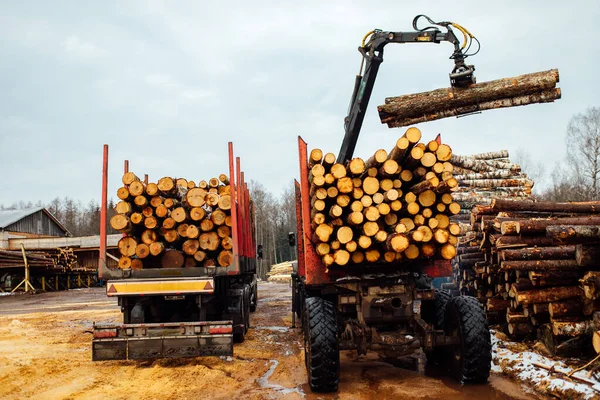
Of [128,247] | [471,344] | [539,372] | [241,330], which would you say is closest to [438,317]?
[471,344]

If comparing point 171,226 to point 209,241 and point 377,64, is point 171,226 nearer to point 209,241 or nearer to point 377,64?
point 209,241

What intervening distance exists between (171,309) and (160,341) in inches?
81.5

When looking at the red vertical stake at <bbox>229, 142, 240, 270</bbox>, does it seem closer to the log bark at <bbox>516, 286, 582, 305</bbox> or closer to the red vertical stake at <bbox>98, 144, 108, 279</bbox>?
the red vertical stake at <bbox>98, 144, 108, 279</bbox>

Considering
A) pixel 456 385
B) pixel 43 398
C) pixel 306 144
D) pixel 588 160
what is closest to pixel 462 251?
pixel 456 385

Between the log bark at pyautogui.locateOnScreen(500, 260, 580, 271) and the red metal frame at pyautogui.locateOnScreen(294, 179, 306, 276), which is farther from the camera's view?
the red metal frame at pyautogui.locateOnScreen(294, 179, 306, 276)

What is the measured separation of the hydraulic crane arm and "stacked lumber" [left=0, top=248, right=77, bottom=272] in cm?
2350

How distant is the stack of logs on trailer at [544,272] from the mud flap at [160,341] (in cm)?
444

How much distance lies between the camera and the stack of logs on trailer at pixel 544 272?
6477mm

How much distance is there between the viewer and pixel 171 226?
321 inches

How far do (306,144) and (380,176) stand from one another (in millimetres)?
1048

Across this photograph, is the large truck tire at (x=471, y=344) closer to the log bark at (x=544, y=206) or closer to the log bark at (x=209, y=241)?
the log bark at (x=544, y=206)

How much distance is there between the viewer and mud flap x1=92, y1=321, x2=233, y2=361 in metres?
6.53

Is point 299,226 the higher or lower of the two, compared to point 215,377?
higher

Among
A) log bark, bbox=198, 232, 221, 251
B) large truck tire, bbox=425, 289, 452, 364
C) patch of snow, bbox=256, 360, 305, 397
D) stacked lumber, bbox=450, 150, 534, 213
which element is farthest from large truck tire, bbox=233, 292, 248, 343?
stacked lumber, bbox=450, 150, 534, 213
